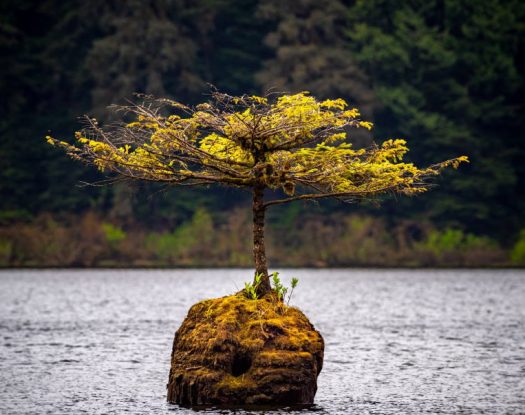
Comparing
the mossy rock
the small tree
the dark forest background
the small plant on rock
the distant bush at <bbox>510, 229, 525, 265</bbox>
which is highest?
the dark forest background

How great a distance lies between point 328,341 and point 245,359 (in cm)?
1685

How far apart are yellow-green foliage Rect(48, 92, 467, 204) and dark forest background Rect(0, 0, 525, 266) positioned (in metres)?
58.9

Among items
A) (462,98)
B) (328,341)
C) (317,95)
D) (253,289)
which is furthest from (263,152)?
(462,98)

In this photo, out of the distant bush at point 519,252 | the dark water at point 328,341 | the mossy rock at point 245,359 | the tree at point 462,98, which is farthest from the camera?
the tree at point 462,98

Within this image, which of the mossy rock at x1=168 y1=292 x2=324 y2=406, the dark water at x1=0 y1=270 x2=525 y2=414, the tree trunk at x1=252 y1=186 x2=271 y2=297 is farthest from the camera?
the dark water at x1=0 y1=270 x2=525 y2=414

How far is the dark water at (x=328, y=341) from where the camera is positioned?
30141mm

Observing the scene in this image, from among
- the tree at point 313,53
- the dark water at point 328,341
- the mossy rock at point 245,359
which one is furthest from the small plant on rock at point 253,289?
the tree at point 313,53

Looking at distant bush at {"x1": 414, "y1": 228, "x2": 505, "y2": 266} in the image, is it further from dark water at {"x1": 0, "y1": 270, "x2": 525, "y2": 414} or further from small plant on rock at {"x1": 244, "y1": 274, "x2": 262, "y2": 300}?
small plant on rock at {"x1": 244, "y1": 274, "x2": 262, "y2": 300}

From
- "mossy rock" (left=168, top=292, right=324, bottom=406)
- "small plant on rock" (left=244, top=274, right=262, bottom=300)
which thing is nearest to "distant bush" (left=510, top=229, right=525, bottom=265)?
"small plant on rock" (left=244, top=274, right=262, bottom=300)

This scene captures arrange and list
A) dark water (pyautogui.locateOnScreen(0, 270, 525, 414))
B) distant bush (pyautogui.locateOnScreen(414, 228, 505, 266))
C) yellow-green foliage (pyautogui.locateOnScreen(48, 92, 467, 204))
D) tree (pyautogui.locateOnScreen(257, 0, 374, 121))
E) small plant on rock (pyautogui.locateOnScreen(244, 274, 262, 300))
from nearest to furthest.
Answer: yellow-green foliage (pyautogui.locateOnScreen(48, 92, 467, 204))
small plant on rock (pyautogui.locateOnScreen(244, 274, 262, 300))
dark water (pyautogui.locateOnScreen(0, 270, 525, 414))
tree (pyautogui.locateOnScreen(257, 0, 374, 121))
distant bush (pyautogui.locateOnScreen(414, 228, 505, 266))

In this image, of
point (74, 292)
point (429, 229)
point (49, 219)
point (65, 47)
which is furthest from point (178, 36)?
point (74, 292)

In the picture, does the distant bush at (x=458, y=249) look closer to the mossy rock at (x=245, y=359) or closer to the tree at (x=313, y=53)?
the tree at (x=313, y=53)

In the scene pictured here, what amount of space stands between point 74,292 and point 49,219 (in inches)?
901

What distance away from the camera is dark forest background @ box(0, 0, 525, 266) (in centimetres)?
9062
